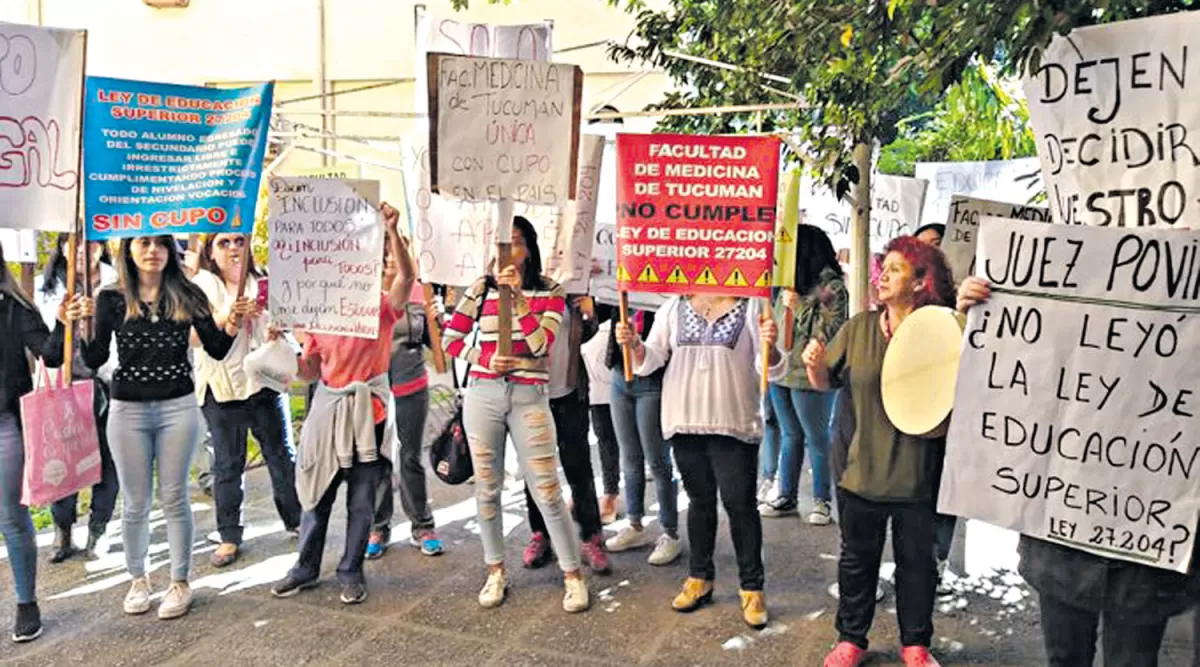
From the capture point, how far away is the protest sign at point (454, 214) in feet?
18.7

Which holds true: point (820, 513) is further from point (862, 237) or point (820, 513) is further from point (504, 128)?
point (504, 128)

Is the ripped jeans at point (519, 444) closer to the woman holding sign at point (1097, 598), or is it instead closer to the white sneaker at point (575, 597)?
the white sneaker at point (575, 597)

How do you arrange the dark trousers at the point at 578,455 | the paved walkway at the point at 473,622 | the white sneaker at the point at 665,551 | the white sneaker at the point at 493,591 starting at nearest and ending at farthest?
the paved walkway at the point at 473,622
the white sneaker at the point at 493,591
the dark trousers at the point at 578,455
the white sneaker at the point at 665,551

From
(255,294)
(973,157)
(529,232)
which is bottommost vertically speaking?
(255,294)

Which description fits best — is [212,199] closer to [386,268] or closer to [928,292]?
[386,268]

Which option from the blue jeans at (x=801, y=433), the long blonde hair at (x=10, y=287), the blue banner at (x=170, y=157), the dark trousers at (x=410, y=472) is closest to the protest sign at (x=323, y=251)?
the blue banner at (x=170, y=157)

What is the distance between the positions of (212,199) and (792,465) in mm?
4019

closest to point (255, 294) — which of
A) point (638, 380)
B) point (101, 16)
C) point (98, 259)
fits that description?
point (98, 259)

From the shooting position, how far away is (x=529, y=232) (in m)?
5.10

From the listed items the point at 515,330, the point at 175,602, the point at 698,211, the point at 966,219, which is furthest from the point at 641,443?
the point at 175,602

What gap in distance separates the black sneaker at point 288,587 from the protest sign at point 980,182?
5.48 meters

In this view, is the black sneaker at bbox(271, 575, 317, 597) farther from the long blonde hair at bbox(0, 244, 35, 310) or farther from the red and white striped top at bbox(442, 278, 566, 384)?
the long blonde hair at bbox(0, 244, 35, 310)

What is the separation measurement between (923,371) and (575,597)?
217 cm

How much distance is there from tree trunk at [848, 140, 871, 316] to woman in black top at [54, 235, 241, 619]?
3.40 m
